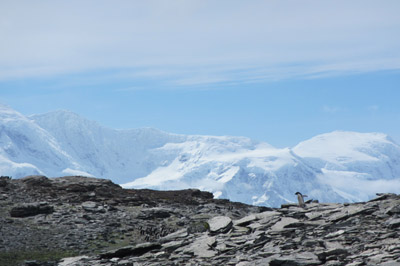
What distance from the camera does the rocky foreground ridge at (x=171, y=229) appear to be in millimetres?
26312

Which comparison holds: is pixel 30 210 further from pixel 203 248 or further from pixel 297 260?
pixel 297 260

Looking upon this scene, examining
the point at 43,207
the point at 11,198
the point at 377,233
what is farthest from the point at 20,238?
the point at 377,233

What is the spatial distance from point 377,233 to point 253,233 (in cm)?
686

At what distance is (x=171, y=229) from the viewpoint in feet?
140

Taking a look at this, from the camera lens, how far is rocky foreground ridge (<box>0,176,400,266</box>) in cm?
2631

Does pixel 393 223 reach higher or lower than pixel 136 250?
higher

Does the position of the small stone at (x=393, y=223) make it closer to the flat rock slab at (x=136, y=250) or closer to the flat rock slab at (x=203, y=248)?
the flat rock slab at (x=203, y=248)

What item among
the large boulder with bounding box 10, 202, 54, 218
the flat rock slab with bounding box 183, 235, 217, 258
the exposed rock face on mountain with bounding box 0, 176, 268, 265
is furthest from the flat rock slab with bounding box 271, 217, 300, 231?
the large boulder with bounding box 10, 202, 54, 218

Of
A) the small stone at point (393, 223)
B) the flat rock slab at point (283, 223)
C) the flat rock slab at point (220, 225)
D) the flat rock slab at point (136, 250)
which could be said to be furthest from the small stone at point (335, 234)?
the flat rock slab at point (136, 250)

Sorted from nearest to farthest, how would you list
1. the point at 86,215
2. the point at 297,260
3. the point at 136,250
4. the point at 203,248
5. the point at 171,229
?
the point at 297,260, the point at 203,248, the point at 136,250, the point at 171,229, the point at 86,215

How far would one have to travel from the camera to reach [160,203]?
5156 centimetres

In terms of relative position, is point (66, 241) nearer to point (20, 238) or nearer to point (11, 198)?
point (20, 238)

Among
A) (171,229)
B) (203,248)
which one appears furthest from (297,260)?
(171,229)

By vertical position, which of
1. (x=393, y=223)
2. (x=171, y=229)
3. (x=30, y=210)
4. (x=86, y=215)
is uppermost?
(x=30, y=210)
